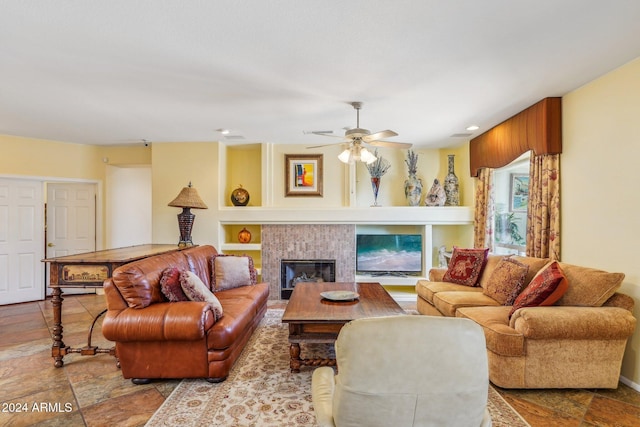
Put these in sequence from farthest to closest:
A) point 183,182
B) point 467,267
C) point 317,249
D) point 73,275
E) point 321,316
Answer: point 183,182
point 317,249
point 467,267
point 73,275
point 321,316

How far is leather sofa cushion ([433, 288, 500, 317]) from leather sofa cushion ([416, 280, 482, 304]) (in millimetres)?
188

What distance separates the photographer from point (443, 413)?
3.80ft

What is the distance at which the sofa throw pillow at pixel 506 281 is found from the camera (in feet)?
10.5

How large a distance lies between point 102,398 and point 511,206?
4.91 meters

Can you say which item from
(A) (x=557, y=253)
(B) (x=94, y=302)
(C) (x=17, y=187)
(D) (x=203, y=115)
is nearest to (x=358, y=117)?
(D) (x=203, y=115)

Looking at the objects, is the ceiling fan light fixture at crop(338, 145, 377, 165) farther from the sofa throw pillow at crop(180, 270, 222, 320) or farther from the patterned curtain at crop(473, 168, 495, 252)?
the patterned curtain at crop(473, 168, 495, 252)

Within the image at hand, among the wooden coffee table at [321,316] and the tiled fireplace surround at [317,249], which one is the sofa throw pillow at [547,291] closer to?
the wooden coffee table at [321,316]

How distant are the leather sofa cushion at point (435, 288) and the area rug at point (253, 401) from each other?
4.51 feet

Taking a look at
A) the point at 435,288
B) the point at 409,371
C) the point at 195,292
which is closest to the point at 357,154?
the point at 435,288

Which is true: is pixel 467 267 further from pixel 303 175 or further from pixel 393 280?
pixel 303 175

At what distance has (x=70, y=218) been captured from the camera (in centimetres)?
571

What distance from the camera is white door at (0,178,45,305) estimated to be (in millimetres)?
5078

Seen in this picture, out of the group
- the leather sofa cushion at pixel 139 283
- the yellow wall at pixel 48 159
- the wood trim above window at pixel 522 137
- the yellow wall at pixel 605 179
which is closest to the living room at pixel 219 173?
the yellow wall at pixel 48 159

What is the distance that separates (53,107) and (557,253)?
5.51 m
